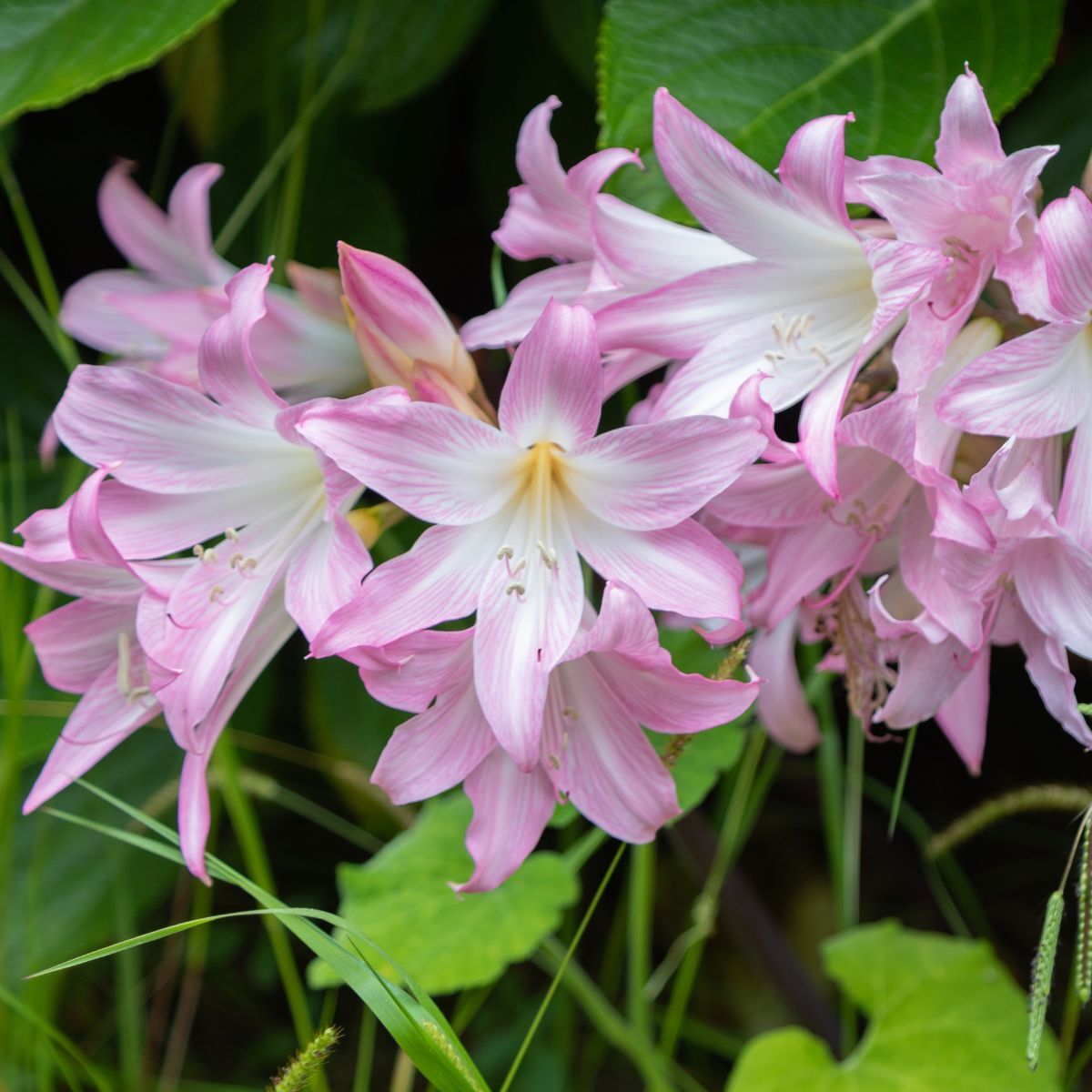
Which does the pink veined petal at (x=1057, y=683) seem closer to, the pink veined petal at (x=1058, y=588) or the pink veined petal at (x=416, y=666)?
the pink veined petal at (x=1058, y=588)

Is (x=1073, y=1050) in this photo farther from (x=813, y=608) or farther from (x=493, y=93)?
(x=493, y=93)

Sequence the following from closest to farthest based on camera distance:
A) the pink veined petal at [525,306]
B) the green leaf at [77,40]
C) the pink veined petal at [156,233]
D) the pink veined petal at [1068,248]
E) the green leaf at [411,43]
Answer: the pink veined petal at [1068,248] → the pink veined petal at [525,306] → the green leaf at [77,40] → the pink veined petal at [156,233] → the green leaf at [411,43]

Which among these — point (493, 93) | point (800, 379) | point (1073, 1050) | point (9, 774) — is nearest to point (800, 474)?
point (800, 379)

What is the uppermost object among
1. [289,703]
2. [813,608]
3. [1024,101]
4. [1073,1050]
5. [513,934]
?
[1024,101]

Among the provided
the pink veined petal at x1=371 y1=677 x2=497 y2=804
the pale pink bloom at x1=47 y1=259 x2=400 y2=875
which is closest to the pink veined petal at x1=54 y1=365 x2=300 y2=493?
the pale pink bloom at x1=47 y1=259 x2=400 y2=875

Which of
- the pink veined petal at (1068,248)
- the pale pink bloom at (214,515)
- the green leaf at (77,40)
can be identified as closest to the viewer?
the pink veined petal at (1068,248)

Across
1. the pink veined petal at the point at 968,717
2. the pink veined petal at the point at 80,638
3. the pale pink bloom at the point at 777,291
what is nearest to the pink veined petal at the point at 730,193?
the pale pink bloom at the point at 777,291
